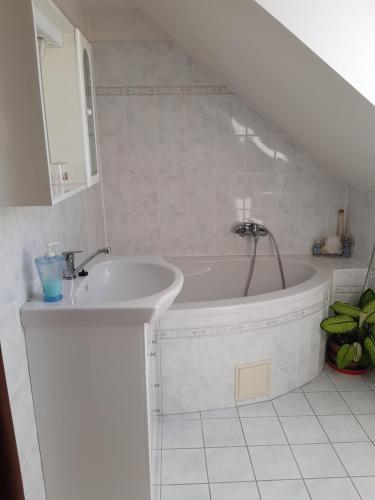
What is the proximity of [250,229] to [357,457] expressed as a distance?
5.23 ft

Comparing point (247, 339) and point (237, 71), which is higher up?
point (237, 71)

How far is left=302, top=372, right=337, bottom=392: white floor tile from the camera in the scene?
7.68 feet

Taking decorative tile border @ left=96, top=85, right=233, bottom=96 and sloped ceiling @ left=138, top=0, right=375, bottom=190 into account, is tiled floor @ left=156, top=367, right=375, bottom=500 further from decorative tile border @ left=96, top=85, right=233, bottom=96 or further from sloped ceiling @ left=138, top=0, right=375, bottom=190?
decorative tile border @ left=96, top=85, right=233, bottom=96

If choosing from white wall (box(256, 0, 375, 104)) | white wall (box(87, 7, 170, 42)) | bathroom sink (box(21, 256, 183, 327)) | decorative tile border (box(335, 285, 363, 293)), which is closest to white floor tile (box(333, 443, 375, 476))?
decorative tile border (box(335, 285, 363, 293))

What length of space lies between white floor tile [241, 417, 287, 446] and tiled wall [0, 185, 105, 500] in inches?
40.3

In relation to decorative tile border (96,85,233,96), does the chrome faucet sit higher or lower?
lower

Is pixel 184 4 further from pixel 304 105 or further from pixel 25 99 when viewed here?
pixel 25 99

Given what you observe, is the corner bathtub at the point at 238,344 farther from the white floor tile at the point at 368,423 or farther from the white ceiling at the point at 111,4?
the white ceiling at the point at 111,4

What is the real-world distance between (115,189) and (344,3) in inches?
73.3

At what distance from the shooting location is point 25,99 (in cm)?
105

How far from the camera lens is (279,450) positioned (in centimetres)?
187

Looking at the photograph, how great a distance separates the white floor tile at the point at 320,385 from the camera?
2340 millimetres

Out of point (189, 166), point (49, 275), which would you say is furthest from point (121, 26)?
point (49, 275)

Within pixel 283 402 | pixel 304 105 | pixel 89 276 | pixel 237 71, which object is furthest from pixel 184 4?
pixel 283 402
